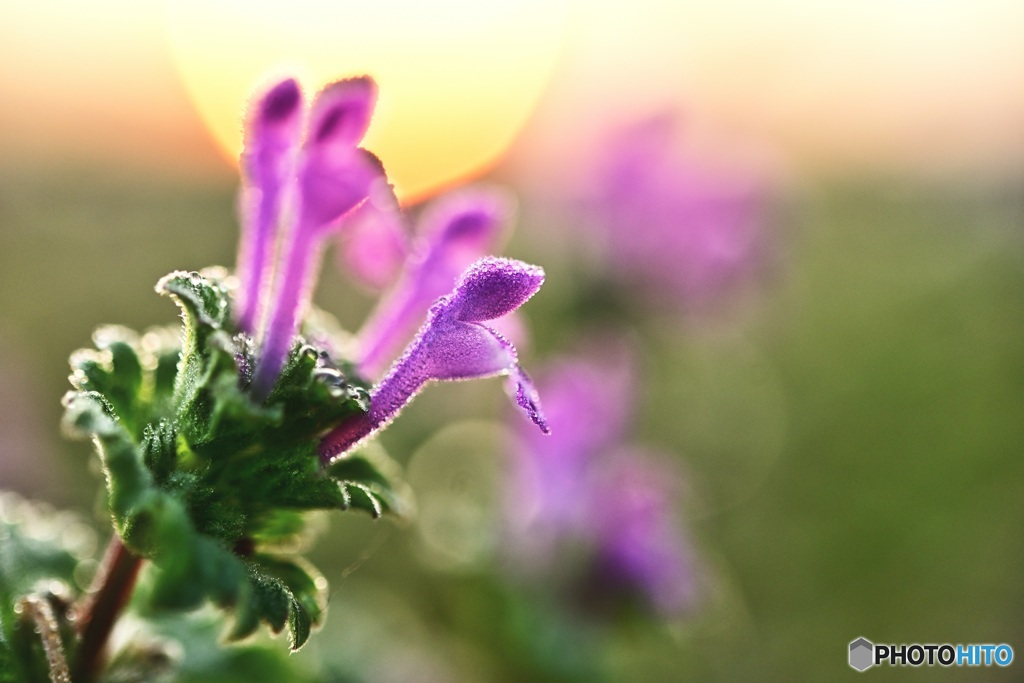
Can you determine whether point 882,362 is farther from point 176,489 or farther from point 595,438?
point 176,489

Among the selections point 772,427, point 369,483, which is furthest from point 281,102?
point 772,427

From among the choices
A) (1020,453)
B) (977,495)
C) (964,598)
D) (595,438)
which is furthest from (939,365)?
(595,438)

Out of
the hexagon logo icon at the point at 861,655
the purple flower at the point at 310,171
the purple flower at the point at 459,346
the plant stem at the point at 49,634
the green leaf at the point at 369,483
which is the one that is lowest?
the plant stem at the point at 49,634

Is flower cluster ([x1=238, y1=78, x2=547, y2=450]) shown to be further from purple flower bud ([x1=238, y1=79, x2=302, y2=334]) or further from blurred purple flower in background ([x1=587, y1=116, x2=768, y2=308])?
blurred purple flower in background ([x1=587, y1=116, x2=768, y2=308])

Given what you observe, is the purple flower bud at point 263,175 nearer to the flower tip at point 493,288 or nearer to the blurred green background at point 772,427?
the flower tip at point 493,288

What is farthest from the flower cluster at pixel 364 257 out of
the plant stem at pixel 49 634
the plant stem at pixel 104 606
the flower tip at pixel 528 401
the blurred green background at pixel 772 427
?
the blurred green background at pixel 772 427

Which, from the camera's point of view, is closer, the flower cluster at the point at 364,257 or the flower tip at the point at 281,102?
the flower cluster at the point at 364,257
